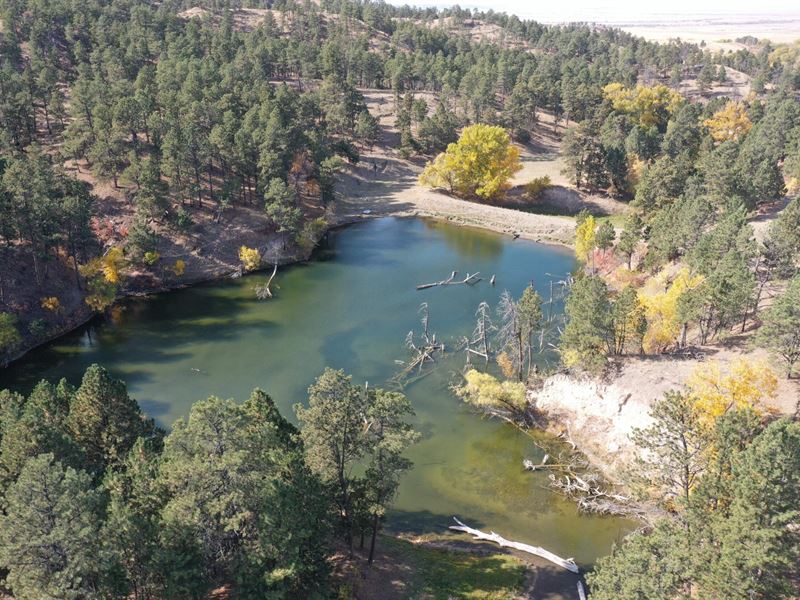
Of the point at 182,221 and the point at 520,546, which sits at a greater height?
the point at 182,221

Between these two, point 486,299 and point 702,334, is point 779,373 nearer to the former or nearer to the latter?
point 702,334

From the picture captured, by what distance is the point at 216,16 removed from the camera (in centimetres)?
17988

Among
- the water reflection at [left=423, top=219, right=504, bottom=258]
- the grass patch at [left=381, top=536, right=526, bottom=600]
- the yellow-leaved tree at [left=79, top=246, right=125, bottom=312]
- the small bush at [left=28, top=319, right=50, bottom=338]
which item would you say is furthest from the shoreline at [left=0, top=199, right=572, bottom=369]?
the grass patch at [left=381, top=536, right=526, bottom=600]

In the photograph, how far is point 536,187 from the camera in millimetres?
108438

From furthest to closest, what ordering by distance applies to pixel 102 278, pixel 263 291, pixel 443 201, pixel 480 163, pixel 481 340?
pixel 443 201 → pixel 480 163 → pixel 263 291 → pixel 102 278 → pixel 481 340

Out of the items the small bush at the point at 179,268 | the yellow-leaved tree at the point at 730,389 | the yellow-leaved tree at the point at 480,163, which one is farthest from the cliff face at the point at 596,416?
the yellow-leaved tree at the point at 480,163

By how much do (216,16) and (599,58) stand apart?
120m

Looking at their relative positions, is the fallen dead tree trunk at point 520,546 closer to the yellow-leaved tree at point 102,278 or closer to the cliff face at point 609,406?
the cliff face at point 609,406

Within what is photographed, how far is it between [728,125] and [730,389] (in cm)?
10614

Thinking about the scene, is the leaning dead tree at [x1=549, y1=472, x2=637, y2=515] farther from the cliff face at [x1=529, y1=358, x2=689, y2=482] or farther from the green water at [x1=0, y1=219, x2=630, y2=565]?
the cliff face at [x1=529, y1=358, x2=689, y2=482]

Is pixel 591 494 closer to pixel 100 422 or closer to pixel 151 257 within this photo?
pixel 100 422

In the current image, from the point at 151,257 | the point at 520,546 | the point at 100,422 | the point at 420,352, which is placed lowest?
the point at 520,546

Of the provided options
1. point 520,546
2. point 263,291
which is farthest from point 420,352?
point 520,546

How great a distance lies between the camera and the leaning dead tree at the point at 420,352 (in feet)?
186
